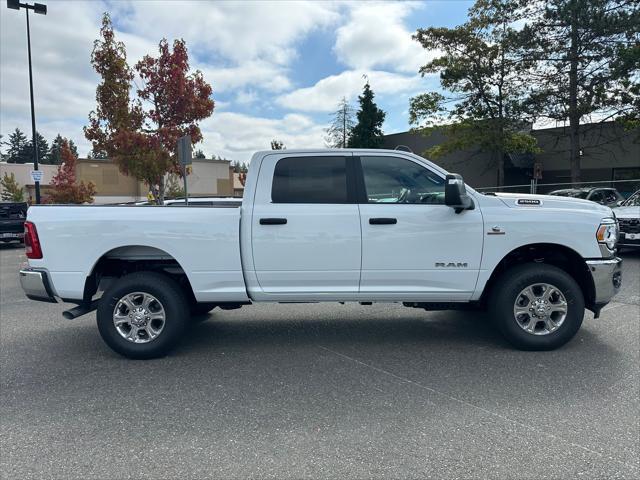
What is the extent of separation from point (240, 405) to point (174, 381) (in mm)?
824

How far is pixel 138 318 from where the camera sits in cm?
454

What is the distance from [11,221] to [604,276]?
17241 mm

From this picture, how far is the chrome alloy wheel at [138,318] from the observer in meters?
4.52

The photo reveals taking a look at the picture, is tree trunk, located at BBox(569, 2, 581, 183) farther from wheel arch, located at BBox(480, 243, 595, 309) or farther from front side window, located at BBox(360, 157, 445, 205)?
front side window, located at BBox(360, 157, 445, 205)

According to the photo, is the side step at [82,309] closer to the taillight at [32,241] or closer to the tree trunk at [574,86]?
the taillight at [32,241]

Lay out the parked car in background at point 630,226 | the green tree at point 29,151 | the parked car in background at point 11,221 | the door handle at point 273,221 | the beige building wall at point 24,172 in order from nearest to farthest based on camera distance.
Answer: the door handle at point 273,221, the parked car in background at point 630,226, the parked car in background at point 11,221, the beige building wall at point 24,172, the green tree at point 29,151

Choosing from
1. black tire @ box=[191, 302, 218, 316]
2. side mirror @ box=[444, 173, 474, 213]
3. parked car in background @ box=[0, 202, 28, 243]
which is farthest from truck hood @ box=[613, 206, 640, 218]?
parked car in background @ box=[0, 202, 28, 243]

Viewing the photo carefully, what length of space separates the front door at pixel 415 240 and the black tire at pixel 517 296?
35cm

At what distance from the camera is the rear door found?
14.6ft

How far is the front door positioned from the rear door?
17cm

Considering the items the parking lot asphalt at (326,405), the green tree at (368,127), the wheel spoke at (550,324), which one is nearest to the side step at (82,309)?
the parking lot asphalt at (326,405)

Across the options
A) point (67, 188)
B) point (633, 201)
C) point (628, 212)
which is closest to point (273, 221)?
point (628, 212)

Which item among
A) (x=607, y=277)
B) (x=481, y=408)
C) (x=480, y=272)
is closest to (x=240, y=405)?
(x=481, y=408)

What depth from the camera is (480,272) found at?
4.53m
